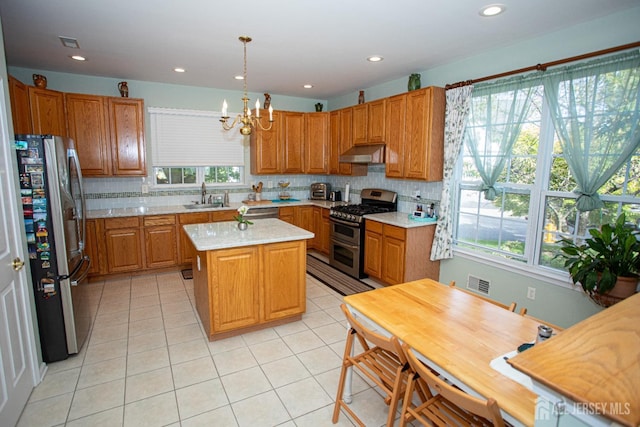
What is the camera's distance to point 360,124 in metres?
4.99

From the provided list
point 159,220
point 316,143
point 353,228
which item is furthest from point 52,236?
point 316,143

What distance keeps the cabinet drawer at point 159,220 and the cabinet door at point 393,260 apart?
2.99m

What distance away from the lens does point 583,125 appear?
9.05 feet

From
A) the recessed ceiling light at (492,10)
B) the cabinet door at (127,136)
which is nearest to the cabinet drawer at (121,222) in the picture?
the cabinet door at (127,136)

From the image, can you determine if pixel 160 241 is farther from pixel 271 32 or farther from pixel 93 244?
pixel 271 32

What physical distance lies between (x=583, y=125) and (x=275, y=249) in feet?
9.46

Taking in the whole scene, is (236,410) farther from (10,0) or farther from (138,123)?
(138,123)

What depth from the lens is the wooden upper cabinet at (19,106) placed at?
10.3 ft

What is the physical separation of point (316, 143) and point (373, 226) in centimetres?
222

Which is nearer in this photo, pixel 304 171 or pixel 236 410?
pixel 236 410

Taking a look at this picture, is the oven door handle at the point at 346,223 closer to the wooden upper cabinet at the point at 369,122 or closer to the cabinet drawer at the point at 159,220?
the wooden upper cabinet at the point at 369,122

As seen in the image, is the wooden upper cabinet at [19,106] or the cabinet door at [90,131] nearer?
the wooden upper cabinet at [19,106]

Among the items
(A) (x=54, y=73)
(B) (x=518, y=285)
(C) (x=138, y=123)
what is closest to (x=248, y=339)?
(B) (x=518, y=285)

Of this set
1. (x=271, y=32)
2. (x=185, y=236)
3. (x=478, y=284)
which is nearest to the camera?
(x=271, y=32)
